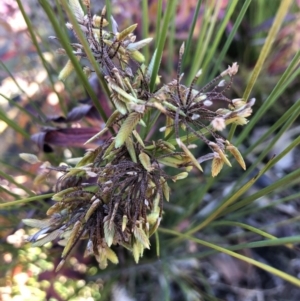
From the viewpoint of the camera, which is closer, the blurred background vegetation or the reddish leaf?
the reddish leaf

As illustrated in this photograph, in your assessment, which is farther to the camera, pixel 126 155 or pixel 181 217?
pixel 181 217

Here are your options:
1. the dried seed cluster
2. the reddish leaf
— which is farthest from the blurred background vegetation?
the dried seed cluster

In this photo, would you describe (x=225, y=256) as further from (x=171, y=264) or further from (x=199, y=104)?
(x=199, y=104)

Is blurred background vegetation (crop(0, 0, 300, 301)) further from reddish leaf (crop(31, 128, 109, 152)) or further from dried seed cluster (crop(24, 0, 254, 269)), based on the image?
dried seed cluster (crop(24, 0, 254, 269))

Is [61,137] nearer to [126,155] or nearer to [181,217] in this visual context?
[126,155]

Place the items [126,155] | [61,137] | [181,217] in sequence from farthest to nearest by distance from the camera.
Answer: [181,217] → [61,137] → [126,155]

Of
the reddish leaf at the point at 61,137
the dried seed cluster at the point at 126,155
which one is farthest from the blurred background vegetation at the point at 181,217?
the dried seed cluster at the point at 126,155

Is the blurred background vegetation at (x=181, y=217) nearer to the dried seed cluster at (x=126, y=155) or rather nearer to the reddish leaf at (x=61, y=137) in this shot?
the reddish leaf at (x=61, y=137)

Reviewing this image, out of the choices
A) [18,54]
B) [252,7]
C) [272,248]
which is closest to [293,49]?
[252,7]

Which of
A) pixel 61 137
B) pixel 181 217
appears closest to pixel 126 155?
pixel 61 137
